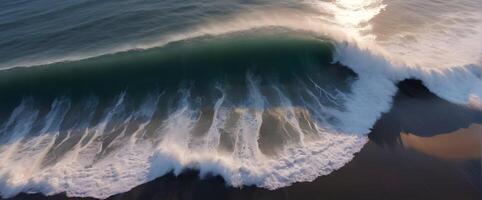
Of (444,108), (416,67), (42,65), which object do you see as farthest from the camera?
(42,65)

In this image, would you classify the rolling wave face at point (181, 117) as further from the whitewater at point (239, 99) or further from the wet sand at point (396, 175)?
the wet sand at point (396, 175)

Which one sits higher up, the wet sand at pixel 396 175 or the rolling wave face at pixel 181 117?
the rolling wave face at pixel 181 117

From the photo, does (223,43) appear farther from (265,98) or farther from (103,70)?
(103,70)

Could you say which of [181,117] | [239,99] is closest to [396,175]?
[239,99]

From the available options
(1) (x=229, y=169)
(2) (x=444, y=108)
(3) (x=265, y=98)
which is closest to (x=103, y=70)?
(3) (x=265, y=98)

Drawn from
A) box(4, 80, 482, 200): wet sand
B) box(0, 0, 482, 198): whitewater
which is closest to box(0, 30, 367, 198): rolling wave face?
box(0, 0, 482, 198): whitewater

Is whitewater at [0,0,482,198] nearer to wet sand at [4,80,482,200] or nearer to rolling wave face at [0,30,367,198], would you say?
rolling wave face at [0,30,367,198]

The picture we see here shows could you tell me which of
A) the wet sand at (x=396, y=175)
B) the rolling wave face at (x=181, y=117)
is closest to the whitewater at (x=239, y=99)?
the rolling wave face at (x=181, y=117)
